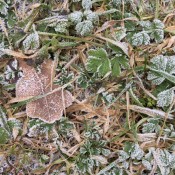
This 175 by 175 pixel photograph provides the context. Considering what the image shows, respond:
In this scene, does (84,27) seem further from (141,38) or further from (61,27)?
(141,38)

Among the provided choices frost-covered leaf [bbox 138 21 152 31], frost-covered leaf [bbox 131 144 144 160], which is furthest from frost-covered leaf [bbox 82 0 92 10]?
frost-covered leaf [bbox 131 144 144 160]

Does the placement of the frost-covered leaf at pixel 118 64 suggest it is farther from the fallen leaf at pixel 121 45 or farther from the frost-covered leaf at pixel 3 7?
the frost-covered leaf at pixel 3 7

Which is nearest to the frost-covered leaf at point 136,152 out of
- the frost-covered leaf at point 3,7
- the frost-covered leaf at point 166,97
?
the frost-covered leaf at point 166,97

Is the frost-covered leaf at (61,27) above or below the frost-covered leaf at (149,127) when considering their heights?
above

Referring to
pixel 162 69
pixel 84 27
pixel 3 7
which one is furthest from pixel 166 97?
pixel 3 7

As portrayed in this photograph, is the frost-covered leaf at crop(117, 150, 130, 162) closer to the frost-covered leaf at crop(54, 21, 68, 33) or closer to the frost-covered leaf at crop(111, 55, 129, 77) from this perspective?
the frost-covered leaf at crop(111, 55, 129, 77)

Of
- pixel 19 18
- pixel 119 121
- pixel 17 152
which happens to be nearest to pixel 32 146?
pixel 17 152

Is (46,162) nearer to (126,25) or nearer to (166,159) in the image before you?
(166,159)
